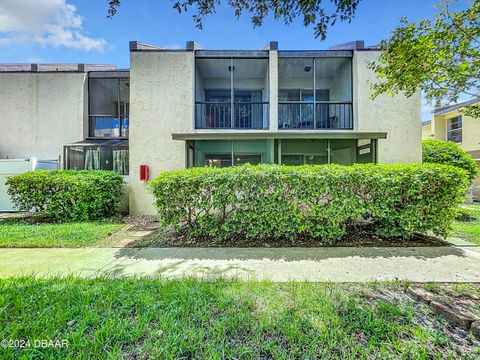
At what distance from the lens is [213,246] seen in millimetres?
5203

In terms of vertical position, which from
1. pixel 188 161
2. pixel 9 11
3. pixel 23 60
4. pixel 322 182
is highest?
pixel 23 60

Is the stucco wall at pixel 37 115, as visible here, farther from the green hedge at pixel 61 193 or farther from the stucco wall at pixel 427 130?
the stucco wall at pixel 427 130

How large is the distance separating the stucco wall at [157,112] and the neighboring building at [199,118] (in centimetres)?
4

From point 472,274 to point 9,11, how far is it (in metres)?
9.51

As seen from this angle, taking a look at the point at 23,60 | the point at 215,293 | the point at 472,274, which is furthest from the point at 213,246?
the point at 23,60

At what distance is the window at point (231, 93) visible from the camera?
9.55 m

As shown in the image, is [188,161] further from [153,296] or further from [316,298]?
[316,298]

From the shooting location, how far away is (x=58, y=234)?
5.87 metres

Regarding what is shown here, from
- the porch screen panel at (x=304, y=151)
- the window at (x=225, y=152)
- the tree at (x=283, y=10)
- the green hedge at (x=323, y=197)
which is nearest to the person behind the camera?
the tree at (x=283, y=10)

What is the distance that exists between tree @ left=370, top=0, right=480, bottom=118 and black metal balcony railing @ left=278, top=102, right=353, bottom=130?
216 inches

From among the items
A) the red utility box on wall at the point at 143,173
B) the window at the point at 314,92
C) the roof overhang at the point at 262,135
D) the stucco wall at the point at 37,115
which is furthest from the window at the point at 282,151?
the stucco wall at the point at 37,115

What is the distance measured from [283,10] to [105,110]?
434 inches

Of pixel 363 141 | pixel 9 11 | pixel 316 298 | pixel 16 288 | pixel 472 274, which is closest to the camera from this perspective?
pixel 316 298

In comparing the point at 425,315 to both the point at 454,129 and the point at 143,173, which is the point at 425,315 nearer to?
the point at 143,173
